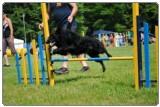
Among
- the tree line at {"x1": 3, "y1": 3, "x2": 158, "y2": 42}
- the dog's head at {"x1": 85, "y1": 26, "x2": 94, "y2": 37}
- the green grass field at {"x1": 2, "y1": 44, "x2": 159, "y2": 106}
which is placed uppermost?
the tree line at {"x1": 3, "y1": 3, "x2": 158, "y2": 42}

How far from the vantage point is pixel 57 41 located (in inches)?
170

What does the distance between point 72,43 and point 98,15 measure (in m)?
0.46

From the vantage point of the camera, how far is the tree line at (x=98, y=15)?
11.7 feet

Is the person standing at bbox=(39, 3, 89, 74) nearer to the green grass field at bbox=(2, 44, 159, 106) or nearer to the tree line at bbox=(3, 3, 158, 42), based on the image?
the tree line at bbox=(3, 3, 158, 42)

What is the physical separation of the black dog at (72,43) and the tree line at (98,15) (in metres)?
0.24

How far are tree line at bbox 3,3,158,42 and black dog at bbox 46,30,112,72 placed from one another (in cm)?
24

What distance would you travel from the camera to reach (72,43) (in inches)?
175

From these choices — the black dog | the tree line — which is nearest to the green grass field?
the black dog

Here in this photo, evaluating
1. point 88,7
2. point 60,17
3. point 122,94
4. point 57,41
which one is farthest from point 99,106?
point 60,17

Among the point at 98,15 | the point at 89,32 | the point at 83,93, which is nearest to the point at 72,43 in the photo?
the point at 89,32

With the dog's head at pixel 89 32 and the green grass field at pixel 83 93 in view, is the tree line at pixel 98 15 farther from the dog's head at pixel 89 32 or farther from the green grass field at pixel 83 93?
the green grass field at pixel 83 93

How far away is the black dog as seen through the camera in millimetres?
4281

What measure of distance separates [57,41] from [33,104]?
125 cm

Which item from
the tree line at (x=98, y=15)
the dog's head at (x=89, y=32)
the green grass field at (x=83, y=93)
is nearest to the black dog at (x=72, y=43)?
the dog's head at (x=89, y=32)
